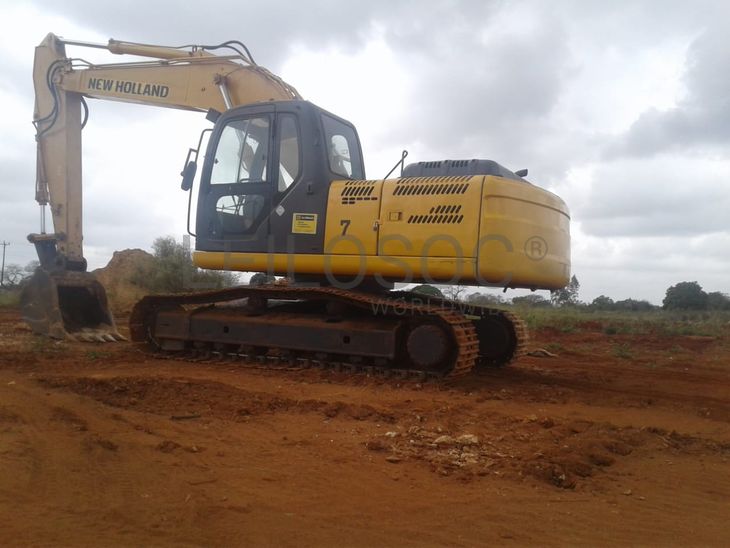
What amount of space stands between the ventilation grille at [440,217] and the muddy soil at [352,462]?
1.82m

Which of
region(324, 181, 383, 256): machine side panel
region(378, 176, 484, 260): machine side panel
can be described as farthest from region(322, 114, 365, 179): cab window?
region(378, 176, 484, 260): machine side panel

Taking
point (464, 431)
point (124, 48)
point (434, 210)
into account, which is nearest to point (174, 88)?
point (124, 48)

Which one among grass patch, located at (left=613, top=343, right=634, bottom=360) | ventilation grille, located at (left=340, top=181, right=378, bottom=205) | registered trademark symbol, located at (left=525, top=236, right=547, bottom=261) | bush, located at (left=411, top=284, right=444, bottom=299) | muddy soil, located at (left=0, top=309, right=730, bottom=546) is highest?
ventilation grille, located at (left=340, top=181, right=378, bottom=205)

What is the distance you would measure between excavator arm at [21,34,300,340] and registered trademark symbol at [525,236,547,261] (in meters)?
4.20

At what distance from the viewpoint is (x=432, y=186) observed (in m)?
7.25

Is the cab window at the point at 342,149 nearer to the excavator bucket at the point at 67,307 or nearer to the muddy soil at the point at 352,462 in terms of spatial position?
the muddy soil at the point at 352,462

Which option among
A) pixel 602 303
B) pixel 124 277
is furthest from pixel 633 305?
pixel 124 277

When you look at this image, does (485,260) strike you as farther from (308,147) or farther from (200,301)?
(200,301)

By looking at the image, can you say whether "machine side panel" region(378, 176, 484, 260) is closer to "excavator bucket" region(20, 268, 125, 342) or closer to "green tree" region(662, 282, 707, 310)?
"excavator bucket" region(20, 268, 125, 342)

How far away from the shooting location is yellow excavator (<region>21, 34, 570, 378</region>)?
7039 millimetres

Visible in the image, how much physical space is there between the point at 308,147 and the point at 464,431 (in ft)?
14.0

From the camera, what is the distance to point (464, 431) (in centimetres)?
494

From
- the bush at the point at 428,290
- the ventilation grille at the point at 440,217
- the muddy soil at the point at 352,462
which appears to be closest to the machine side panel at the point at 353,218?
the ventilation grille at the point at 440,217

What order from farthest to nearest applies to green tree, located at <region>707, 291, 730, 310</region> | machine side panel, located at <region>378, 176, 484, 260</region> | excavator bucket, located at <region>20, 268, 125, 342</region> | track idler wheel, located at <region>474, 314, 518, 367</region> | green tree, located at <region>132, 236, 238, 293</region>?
green tree, located at <region>707, 291, 730, 310</region> → green tree, located at <region>132, 236, 238, 293</region> → excavator bucket, located at <region>20, 268, 125, 342</region> → track idler wheel, located at <region>474, 314, 518, 367</region> → machine side panel, located at <region>378, 176, 484, 260</region>
